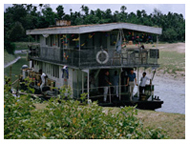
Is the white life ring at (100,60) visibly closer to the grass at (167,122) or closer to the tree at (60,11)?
the grass at (167,122)

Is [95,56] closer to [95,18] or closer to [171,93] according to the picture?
[171,93]

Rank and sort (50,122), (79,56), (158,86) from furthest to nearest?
(158,86), (79,56), (50,122)

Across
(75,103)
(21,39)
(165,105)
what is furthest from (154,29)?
(21,39)

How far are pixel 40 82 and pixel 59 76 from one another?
2439 millimetres

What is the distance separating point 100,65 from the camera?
17.3 metres

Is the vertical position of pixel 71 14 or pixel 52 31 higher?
pixel 71 14

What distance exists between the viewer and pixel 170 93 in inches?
1098

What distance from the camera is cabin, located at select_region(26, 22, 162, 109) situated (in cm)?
1705

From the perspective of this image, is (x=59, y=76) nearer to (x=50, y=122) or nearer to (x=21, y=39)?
(x=50, y=122)

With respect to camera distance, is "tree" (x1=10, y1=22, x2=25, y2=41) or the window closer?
the window

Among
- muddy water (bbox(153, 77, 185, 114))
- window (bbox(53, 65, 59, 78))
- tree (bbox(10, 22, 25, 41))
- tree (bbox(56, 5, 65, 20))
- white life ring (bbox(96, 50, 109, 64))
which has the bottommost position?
muddy water (bbox(153, 77, 185, 114))

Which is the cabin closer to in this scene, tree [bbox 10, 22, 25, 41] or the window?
the window

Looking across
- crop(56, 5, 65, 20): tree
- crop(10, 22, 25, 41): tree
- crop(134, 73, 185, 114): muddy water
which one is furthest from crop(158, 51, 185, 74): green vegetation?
crop(10, 22, 25, 41): tree

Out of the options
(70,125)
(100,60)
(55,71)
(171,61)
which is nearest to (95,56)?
(100,60)
